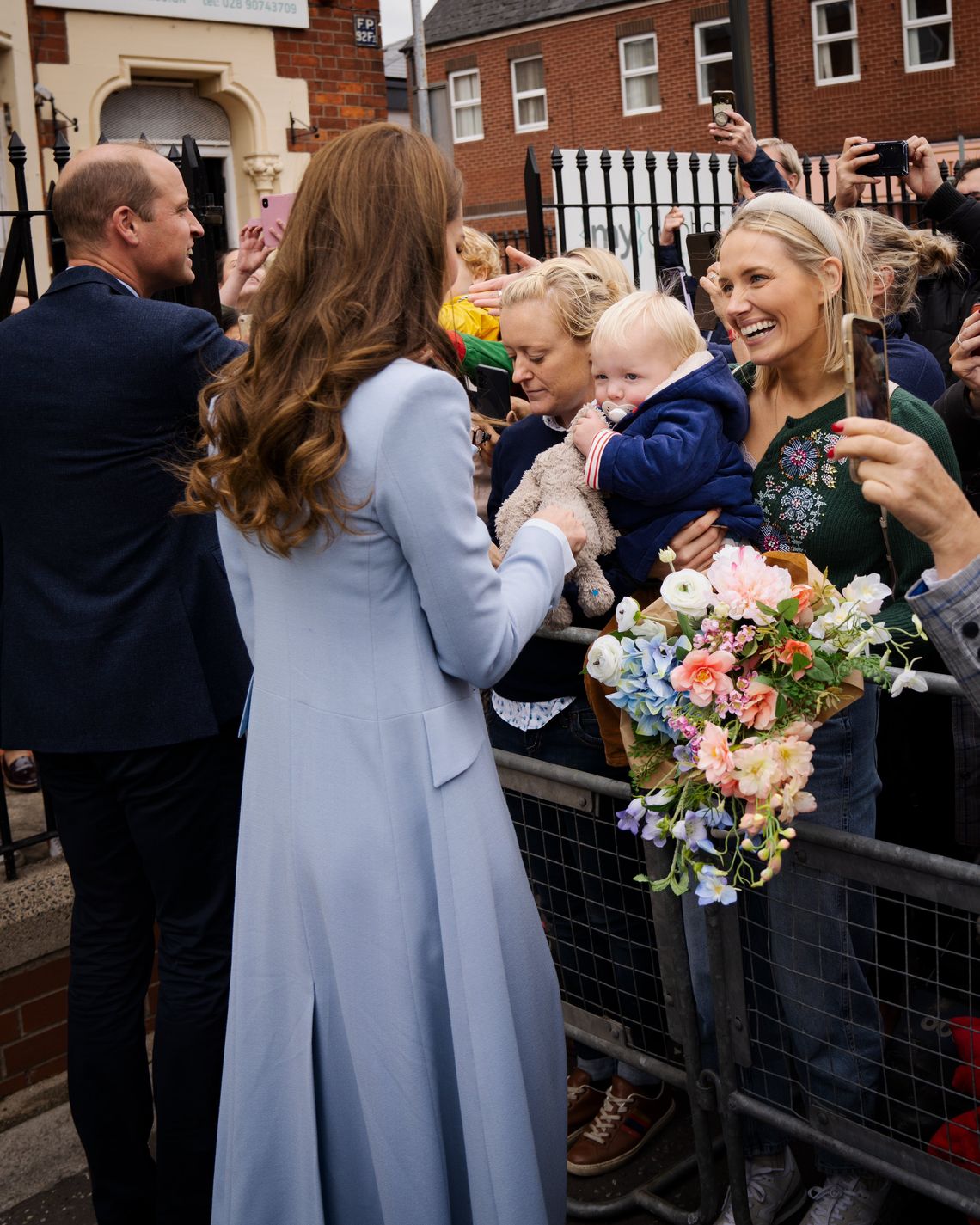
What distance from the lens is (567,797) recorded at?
2.60 m

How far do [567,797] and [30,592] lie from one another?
1.23 m

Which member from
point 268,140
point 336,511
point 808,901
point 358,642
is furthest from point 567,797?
point 268,140

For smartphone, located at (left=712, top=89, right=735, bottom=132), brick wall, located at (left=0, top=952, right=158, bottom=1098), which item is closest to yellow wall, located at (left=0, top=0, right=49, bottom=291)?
smartphone, located at (left=712, top=89, right=735, bottom=132)

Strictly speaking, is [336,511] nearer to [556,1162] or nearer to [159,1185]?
[556,1162]

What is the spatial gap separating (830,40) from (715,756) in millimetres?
27486

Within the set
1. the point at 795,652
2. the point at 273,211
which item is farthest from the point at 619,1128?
the point at 273,211

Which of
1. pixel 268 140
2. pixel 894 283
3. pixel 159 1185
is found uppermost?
pixel 268 140

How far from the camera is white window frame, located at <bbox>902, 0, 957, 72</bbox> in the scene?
23969 millimetres

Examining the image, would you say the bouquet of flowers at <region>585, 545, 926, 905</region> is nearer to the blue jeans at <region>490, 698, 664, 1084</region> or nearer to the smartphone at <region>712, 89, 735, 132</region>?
the blue jeans at <region>490, 698, 664, 1084</region>

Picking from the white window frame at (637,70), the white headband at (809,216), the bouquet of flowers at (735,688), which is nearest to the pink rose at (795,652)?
the bouquet of flowers at (735,688)

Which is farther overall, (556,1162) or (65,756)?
(65,756)

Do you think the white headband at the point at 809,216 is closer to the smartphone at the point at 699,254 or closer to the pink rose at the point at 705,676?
the pink rose at the point at 705,676

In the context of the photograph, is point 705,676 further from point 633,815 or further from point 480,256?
point 480,256

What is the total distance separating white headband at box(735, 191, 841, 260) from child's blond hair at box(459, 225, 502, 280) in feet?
5.63
